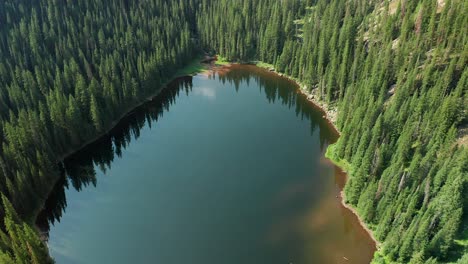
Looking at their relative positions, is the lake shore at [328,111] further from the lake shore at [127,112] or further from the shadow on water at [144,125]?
the lake shore at [127,112]

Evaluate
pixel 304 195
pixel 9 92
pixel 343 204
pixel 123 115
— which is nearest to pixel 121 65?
pixel 123 115

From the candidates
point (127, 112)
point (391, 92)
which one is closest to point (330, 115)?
point (391, 92)

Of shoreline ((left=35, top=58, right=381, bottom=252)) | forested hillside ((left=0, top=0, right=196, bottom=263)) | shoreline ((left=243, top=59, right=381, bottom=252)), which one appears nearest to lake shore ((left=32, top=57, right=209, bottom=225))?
shoreline ((left=35, top=58, right=381, bottom=252))

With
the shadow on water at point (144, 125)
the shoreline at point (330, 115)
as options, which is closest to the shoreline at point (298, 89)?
the shoreline at point (330, 115)

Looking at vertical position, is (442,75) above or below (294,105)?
above

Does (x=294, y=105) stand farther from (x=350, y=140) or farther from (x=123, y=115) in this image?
(x=123, y=115)
